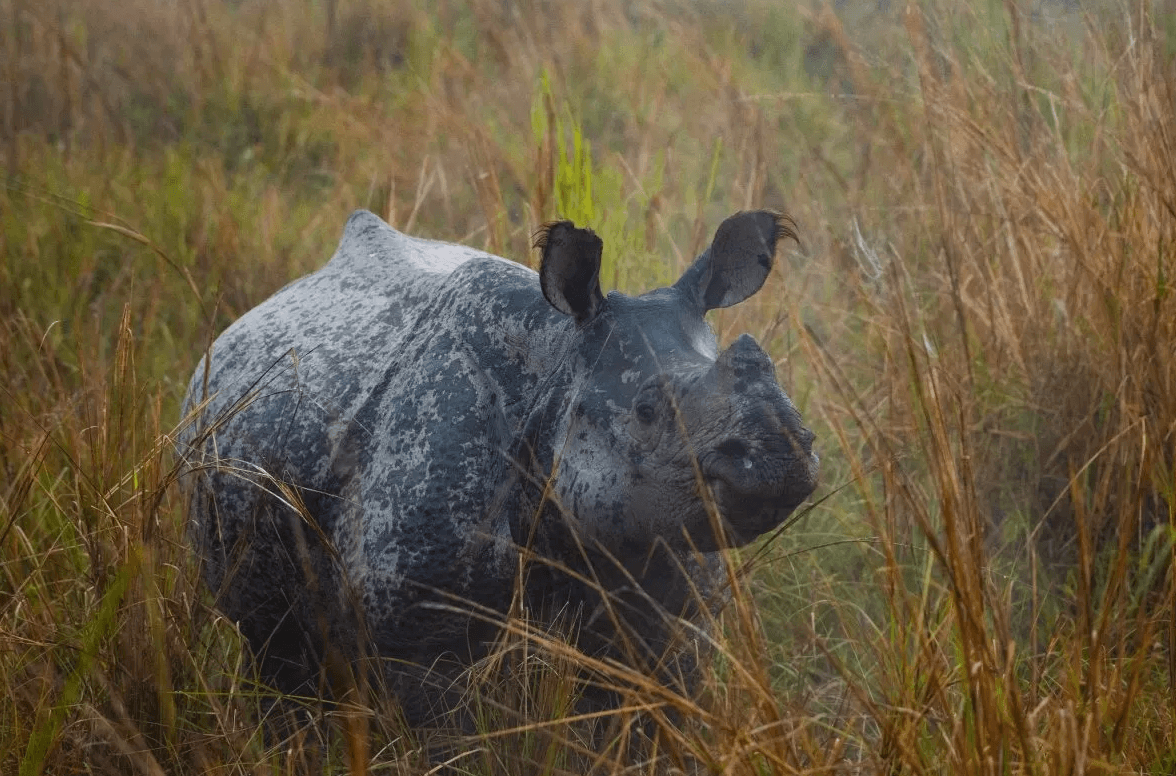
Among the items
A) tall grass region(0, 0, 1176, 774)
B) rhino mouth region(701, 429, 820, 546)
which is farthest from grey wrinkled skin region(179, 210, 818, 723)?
tall grass region(0, 0, 1176, 774)

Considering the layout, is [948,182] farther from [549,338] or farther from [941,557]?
[941,557]

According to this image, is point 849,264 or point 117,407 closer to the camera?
point 117,407

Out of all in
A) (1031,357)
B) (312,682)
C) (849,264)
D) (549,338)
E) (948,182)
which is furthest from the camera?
(849,264)

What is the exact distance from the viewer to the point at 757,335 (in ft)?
14.5

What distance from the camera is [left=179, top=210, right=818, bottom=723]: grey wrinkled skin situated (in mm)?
2273

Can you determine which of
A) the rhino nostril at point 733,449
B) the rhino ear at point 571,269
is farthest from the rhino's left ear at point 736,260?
the rhino nostril at point 733,449

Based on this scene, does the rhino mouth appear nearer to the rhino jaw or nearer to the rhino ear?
the rhino jaw

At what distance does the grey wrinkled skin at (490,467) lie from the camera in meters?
2.27

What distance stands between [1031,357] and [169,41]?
6.19 m

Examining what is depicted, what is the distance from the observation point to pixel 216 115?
7.41m

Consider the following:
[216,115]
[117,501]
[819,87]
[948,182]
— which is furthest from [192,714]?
[819,87]

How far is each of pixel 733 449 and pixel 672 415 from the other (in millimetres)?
180

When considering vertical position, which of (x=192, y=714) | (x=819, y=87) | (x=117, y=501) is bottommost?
(x=819, y=87)

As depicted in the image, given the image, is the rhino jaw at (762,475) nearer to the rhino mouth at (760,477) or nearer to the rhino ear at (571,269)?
the rhino mouth at (760,477)
